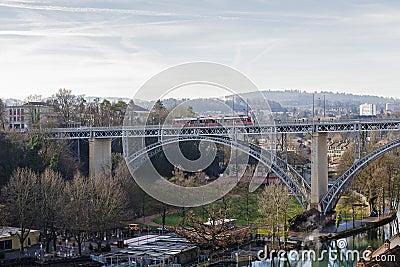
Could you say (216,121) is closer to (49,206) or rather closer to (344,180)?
(344,180)

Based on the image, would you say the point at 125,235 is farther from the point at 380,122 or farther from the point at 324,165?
the point at 380,122

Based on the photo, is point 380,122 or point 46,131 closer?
point 380,122

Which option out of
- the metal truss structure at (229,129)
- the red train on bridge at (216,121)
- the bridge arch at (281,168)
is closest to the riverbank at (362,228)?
the bridge arch at (281,168)

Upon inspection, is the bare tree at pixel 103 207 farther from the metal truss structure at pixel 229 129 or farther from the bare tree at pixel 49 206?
the metal truss structure at pixel 229 129

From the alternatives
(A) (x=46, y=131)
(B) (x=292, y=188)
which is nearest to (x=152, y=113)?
(A) (x=46, y=131)

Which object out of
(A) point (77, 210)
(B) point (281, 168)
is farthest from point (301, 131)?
(A) point (77, 210)

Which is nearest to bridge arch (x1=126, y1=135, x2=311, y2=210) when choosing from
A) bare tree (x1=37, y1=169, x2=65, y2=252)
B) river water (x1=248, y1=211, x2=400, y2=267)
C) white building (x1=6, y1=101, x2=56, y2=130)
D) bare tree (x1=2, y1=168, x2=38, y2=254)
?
river water (x1=248, y1=211, x2=400, y2=267)

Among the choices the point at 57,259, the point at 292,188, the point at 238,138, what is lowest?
the point at 57,259
